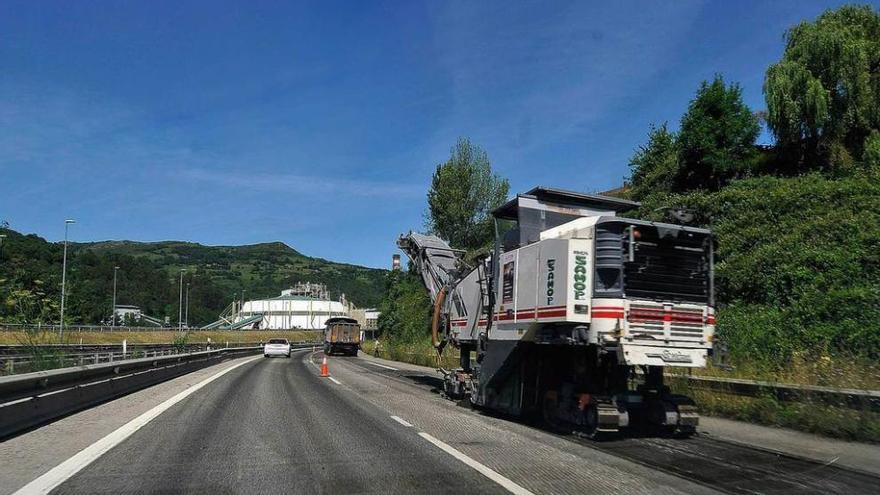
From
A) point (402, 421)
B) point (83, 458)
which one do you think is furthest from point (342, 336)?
point (83, 458)

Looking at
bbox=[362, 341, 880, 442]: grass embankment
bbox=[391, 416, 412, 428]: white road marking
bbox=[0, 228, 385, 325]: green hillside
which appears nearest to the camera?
bbox=[362, 341, 880, 442]: grass embankment

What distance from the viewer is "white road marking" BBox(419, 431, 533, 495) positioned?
21.6 feet

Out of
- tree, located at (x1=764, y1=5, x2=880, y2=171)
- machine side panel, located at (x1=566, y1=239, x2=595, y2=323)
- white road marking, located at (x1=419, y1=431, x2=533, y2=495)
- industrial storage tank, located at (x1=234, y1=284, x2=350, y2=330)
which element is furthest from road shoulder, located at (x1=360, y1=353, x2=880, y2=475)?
industrial storage tank, located at (x1=234, y1=284, x2=350, y2=330)

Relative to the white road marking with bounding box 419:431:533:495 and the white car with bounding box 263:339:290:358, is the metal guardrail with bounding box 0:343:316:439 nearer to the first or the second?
the white road marking with bounding box 419:431:533:495

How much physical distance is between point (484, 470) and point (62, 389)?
864cm

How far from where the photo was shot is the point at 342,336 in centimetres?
5484

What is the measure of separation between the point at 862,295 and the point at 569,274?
35.2 feet

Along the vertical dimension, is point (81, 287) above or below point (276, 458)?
above

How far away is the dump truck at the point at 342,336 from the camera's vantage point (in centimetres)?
5484

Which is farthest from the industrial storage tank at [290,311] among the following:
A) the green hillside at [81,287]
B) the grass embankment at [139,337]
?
the grass embankment at [139,337]

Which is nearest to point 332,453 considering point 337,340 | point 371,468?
point 371,468

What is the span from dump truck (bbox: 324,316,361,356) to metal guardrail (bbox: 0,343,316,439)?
33.4m

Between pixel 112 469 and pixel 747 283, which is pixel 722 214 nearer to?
pixel 747 283

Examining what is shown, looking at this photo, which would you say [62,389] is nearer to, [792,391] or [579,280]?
[579,280]
